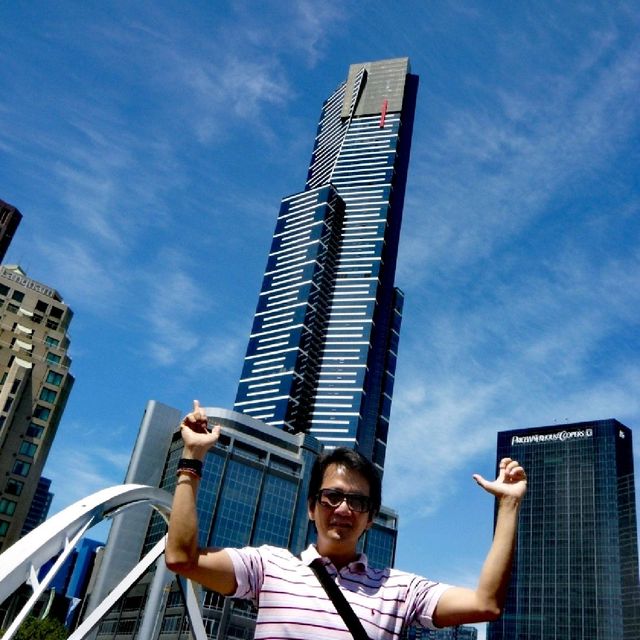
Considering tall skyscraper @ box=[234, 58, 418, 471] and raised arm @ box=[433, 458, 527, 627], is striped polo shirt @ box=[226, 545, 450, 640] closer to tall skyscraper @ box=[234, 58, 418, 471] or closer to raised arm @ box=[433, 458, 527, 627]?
raised arm @ box=[433, 458, 527, 627]

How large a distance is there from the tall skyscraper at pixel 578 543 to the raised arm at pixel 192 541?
12834 cm

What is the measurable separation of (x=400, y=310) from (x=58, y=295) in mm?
90010

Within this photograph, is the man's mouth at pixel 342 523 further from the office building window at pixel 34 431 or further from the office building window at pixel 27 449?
the office building window at pixel 34 431

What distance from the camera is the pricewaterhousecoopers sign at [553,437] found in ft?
457

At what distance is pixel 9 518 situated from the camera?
52250mm

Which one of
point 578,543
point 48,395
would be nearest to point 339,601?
point 48,395

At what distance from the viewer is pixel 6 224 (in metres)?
91.6

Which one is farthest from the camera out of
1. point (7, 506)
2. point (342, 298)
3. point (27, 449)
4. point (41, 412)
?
point (342, 298)

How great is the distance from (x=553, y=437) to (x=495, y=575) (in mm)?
151002

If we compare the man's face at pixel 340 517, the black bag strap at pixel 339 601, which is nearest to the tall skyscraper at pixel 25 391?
the man's face at pixel 340 517

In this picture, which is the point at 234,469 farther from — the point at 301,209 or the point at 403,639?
the point at 403,639

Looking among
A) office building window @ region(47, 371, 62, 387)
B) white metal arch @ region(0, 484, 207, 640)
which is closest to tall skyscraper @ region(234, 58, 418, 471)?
office building window @ region(47, 371, 62, 387)

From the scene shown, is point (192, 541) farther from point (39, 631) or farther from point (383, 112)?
point (383, 112)

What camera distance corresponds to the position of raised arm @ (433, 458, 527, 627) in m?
2.83
